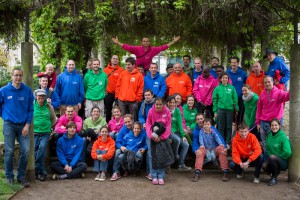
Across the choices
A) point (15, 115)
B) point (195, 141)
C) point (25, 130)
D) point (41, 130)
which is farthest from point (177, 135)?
point (15, 115)

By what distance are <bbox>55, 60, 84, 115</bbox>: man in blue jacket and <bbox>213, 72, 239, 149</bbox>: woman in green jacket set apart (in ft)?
8.98

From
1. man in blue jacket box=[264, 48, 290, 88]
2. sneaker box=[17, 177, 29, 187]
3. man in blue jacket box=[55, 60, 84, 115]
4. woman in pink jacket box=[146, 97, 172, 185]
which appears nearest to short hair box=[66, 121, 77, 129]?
man in blue jacket box=[55, 60, 84, 115]

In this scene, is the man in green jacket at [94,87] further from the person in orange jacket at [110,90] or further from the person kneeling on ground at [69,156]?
the person kneeling on ground at [69,156]

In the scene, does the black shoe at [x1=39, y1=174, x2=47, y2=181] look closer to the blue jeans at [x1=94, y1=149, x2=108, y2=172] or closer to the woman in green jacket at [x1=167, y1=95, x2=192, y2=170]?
the blue jeans at [x1=94, y1=149, x2=108, y2=172]

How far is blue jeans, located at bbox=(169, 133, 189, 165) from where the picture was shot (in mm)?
7521

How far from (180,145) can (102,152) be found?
1.49 metres

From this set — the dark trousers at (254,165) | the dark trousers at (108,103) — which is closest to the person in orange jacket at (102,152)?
the dark trousers at (108,103)

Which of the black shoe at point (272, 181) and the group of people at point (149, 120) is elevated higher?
the group of people at point (149, 120)

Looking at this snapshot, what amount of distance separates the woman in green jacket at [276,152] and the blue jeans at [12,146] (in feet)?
13.0

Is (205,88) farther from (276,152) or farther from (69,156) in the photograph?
(69,156)

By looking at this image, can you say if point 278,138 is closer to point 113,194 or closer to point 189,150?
point 189,150

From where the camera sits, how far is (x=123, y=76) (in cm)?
839

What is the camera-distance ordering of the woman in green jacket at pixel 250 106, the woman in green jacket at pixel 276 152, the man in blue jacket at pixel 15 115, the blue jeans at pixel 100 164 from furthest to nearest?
1. the woman in green jacket at pixel 250 106
2. the blue jeans at pixel 100 164
3. the woman in green jacket at pixel 276 152
4. the man in blue jacket at pixel 15 115

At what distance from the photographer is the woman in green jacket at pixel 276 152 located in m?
6.88
